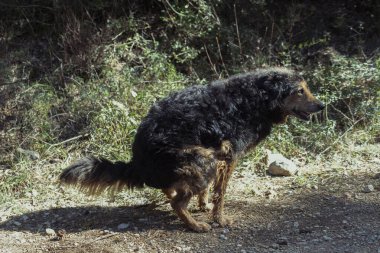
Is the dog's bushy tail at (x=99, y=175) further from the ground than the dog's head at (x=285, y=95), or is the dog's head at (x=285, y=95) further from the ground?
the dog's head at (x=285, y=95)

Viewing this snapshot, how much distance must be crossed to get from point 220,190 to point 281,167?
1.27m

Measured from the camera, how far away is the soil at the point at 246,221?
483 centimetres

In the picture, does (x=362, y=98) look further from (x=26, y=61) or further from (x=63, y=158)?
(x=26, y=61)

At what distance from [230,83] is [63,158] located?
2574 mm

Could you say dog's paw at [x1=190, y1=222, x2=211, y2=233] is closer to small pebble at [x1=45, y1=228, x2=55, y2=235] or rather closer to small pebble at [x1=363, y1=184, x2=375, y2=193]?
small pebble at [x1=45, y1=228, x2=55, y2=235]

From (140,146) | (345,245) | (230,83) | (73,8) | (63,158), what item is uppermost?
(73,8)

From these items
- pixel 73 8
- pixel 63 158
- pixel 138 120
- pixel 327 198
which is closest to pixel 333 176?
pixel 327 198

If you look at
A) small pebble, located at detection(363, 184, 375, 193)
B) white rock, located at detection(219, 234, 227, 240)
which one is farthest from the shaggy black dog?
small pebble, located at detection(363, 184, 375, 193)

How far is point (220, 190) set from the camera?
5352mm

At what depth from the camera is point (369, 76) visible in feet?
25.2

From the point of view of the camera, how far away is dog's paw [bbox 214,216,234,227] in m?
5.23

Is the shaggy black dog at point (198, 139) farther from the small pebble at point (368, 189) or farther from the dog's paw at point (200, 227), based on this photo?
the small pebble at point (368, 189)

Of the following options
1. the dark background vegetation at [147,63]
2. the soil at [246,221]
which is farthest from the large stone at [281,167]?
the dark background vegetation at [147,63]

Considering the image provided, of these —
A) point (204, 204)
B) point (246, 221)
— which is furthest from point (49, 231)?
point (246, 221)
